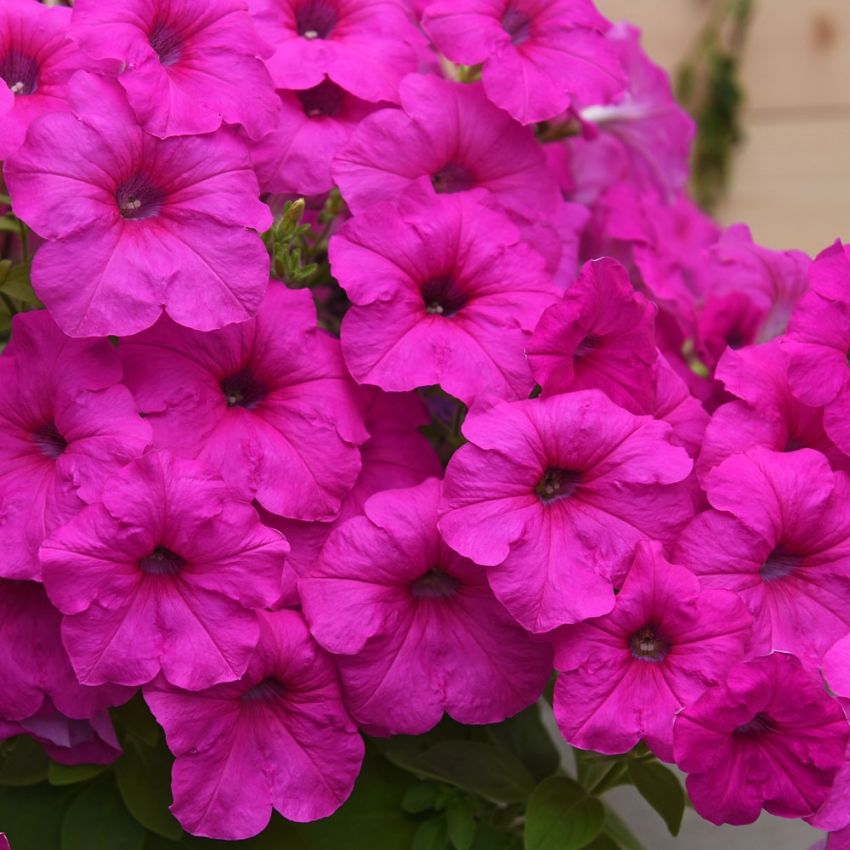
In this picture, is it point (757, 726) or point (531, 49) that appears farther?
point (531, 49)

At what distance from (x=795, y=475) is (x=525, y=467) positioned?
125mm

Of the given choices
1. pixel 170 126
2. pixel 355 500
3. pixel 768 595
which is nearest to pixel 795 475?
pixel 768 595

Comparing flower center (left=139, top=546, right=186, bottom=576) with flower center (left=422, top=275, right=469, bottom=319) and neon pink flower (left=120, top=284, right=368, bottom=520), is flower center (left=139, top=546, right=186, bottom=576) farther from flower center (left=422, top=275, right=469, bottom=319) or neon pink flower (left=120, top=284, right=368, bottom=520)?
flower center (left=422, top=275, right=469, bottom=319)

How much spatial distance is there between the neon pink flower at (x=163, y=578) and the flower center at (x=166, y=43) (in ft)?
0.67

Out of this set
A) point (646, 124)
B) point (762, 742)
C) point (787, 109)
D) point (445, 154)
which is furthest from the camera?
point (787, 109)

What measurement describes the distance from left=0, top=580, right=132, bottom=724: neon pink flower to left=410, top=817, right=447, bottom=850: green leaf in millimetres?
158

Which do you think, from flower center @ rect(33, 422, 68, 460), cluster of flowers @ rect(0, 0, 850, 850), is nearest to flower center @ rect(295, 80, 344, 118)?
cluster of flowers @ rect(0, 0, 850, 850)

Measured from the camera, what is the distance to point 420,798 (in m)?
0.59

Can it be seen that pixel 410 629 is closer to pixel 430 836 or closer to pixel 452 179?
pixel 430 836

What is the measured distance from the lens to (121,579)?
19.7 inches

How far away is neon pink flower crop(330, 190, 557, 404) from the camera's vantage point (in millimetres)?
549

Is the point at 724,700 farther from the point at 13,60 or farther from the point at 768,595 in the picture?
the point at 13,60

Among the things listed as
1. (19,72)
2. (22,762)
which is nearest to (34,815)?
(22,762)

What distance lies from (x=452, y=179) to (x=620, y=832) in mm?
350
